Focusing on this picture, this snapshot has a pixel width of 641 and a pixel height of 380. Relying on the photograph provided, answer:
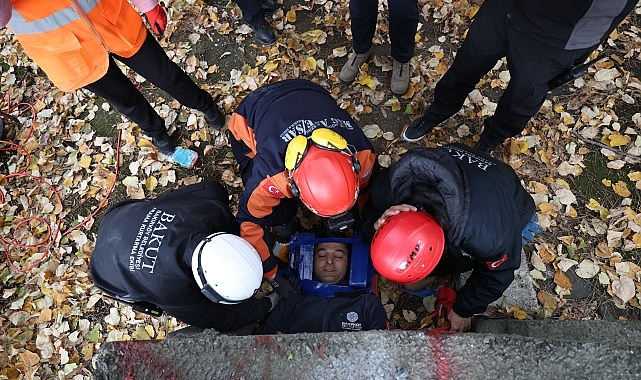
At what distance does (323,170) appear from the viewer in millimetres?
3061

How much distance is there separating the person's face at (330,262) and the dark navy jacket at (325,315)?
0.20m

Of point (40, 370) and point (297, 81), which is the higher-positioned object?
point (297, 81)

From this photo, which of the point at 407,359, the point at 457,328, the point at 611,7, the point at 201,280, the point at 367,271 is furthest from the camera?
the point at 367,271

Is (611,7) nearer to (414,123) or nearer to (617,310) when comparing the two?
(414,123)

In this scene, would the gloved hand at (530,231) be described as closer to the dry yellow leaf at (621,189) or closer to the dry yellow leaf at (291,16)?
the dry yellow leaf at (621,189)

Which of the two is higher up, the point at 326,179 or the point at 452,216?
the point at 326,179

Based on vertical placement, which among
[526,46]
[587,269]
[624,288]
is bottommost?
[624,288]

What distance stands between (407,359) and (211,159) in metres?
3.52

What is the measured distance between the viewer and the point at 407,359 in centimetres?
220

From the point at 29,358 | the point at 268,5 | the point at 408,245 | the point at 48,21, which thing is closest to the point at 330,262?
the point at 408,245

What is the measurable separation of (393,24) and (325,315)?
109 inches

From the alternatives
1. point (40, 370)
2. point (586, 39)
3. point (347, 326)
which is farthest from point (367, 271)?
point (40, 370)

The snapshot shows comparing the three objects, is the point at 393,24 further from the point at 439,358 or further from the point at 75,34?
the point at 439,358

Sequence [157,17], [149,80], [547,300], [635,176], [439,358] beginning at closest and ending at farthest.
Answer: [439,358]
[157,17]
[547,300]
[149,80]
[635,176]
